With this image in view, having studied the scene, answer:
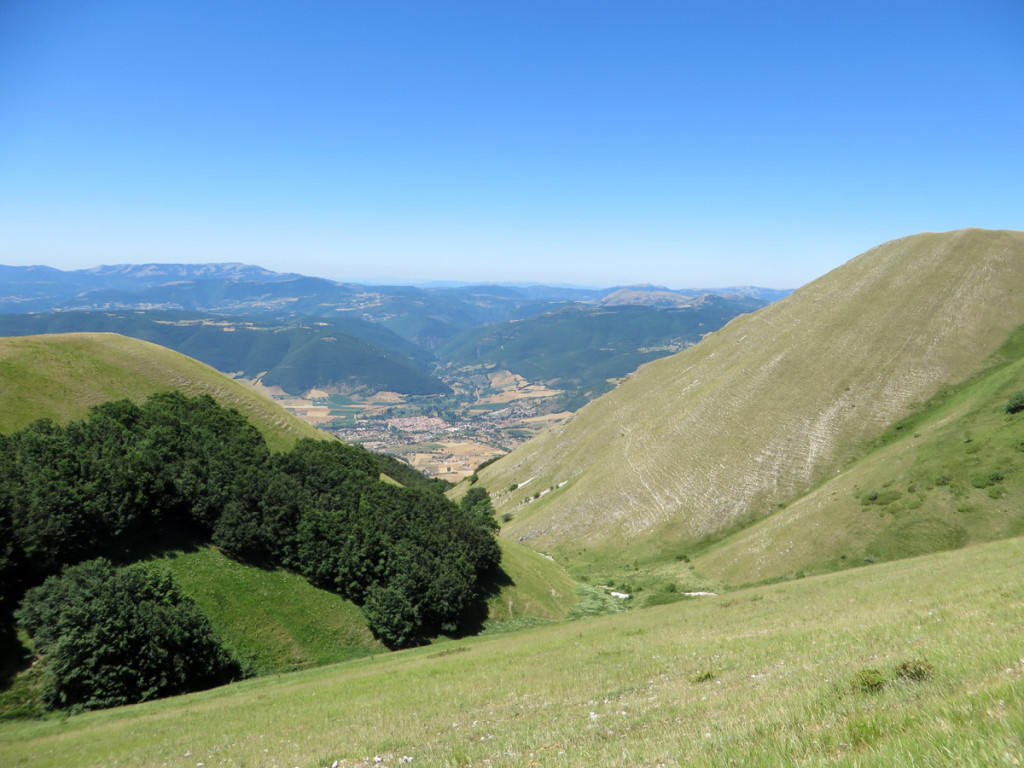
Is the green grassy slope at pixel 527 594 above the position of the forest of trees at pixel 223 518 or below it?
below

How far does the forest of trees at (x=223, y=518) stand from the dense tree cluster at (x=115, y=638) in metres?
0.39

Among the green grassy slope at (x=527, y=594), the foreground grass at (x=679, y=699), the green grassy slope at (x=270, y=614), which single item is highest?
the foreground grass at (x=679, y=699)

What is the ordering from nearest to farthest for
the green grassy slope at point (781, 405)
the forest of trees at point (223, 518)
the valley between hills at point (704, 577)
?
the valley between hills at point (704, 577) < the forest of trees at point (223, 518) < the green grassy slope at point (781, 405)

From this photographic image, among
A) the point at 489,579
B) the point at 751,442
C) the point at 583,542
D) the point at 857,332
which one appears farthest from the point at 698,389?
the point at 489,579

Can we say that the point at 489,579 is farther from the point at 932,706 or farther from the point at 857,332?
the point at 857,332

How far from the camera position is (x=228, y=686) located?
30234 millimetres

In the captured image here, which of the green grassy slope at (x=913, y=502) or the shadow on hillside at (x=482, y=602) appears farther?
the shadow on hillside at (x=482, y=602)

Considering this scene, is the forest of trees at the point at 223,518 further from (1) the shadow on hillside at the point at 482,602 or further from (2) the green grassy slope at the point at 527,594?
(2) the green grassy slope at the point at 527,594

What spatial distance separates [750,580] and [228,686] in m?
47.1

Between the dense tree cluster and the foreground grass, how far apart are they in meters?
2.44

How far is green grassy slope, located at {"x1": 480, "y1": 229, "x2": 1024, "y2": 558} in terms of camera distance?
68188mm

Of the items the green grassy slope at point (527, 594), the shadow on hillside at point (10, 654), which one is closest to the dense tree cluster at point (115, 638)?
the shadow on hillside at point (10, 654)

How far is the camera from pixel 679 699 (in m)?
13.3

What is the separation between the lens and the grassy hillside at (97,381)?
59.2 metres
